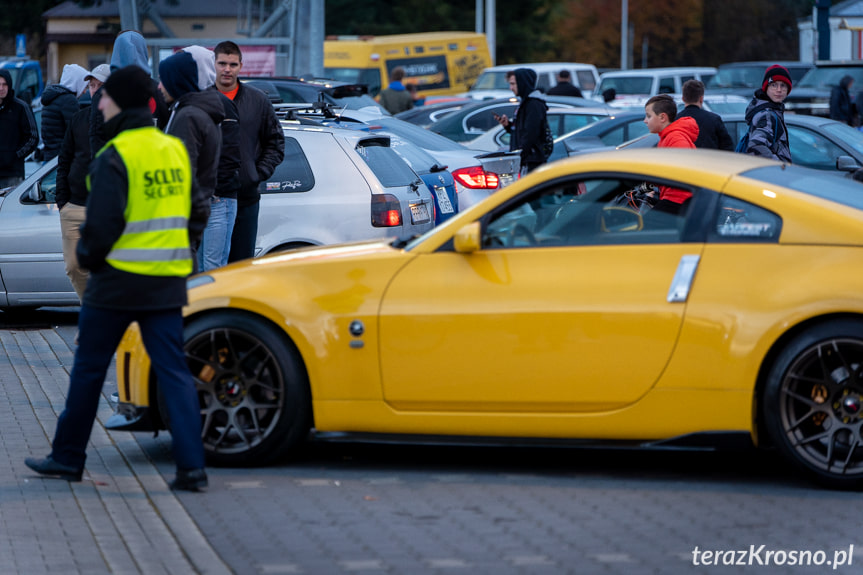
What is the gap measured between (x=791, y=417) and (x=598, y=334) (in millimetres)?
890

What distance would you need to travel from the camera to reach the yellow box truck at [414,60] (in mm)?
39531

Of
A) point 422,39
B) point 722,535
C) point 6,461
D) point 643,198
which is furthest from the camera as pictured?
point 422,39

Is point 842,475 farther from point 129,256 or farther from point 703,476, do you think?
point 129,256

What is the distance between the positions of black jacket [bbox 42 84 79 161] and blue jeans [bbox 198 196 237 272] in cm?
267

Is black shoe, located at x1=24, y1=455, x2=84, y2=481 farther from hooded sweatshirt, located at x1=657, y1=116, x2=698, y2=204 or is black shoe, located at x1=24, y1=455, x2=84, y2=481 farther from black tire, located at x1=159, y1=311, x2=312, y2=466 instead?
hooded sweatshirt, located at x1=657, y1=116, x2=698, y2=204

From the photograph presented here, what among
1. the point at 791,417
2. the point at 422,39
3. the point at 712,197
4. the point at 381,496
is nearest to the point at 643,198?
the point at 712,197

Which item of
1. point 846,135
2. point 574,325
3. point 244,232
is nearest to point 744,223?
point 574,325

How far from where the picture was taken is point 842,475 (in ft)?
19.4

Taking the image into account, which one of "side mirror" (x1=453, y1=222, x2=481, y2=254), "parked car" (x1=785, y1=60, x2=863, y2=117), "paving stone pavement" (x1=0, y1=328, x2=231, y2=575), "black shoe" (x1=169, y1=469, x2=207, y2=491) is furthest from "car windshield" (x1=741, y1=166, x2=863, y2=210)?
"parked car" (x1=785, y1=60, x2=863, y2=117)

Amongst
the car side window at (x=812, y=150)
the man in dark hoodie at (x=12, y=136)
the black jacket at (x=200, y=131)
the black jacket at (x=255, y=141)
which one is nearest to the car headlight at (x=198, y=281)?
the black jacket at (x=200, y=131)

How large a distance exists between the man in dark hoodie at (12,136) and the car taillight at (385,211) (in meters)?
4.82

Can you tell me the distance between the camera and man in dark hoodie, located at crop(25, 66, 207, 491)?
19.2ft

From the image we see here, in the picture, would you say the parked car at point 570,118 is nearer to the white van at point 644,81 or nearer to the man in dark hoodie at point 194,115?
the man in dark hoodie at point 194,115

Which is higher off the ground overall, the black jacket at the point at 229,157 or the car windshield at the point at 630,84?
the car windshield at the point at 630,84
